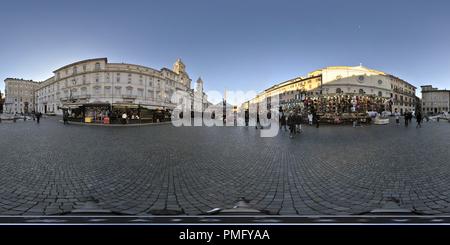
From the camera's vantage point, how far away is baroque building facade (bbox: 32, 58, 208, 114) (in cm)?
3806

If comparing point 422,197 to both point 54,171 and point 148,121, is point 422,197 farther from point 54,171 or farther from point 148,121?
point 148,121

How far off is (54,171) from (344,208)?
5.54 m

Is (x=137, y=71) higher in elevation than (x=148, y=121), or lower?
higher

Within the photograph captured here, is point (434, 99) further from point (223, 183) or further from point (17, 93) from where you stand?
point (17, 93)

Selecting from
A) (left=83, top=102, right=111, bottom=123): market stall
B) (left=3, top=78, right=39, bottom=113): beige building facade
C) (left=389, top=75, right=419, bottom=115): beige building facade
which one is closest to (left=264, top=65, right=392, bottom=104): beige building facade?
(left=389, top=75, right=419, bottom=115): beige building facade

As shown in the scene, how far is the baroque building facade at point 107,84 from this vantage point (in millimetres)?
38062

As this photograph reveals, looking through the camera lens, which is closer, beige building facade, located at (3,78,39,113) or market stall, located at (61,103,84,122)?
market stall, located at (61,103,84,122)

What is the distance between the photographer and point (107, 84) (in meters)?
38.2

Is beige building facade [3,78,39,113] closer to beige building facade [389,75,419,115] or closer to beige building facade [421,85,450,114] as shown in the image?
beige building facade [389,75,419,115]

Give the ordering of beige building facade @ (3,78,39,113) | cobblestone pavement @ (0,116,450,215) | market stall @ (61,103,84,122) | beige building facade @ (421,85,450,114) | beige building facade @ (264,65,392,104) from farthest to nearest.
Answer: beige building facade @ (3,78,39,113)
beige building facade @ (421,85,450,114)
beige building facade @ (264,65,392,104)
market stall @ (61,103,84,122)
cobblestone pavement @ (0,116,450,215)

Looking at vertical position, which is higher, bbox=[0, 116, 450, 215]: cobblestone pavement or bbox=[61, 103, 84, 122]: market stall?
bbox=[61, 103, 84, 122]: market stall

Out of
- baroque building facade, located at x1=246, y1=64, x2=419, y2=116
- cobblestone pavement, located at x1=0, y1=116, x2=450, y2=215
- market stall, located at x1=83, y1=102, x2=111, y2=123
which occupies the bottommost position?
cobblestone pavement, located at x1=0, y1=116, x2=450, y2=215
